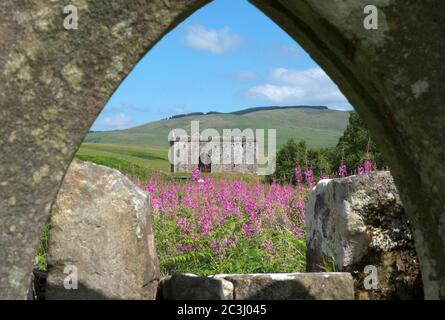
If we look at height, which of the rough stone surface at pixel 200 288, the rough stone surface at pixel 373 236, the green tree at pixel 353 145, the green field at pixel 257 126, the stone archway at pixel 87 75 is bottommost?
the rough stone surface at pixel 200 288

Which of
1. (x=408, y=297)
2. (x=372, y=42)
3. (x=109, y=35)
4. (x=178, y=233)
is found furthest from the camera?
(x=178, y=233)

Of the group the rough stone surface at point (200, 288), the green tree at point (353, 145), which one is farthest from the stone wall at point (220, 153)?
the rough stone surface at point (200, 288)

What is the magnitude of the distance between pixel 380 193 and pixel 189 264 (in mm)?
4026

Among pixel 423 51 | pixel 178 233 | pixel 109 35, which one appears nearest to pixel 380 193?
pixel 423 51

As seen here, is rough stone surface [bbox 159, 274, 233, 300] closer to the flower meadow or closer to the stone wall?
the flower meadow

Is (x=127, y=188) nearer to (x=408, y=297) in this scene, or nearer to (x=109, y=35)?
(x=408, y=297)

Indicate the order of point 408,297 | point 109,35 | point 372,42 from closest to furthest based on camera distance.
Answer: point 109,35, point 372,42, point 408,297

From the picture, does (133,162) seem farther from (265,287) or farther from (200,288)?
(265,287)

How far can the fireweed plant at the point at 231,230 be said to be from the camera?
834 centimetres

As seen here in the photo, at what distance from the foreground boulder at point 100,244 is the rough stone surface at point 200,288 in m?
1.05

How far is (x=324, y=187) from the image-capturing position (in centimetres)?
615

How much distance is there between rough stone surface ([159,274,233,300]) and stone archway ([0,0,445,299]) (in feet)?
8.01

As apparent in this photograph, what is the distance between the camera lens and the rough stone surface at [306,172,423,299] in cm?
519

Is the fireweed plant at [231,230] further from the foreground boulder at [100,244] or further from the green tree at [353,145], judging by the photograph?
the green tree at [353,145]
